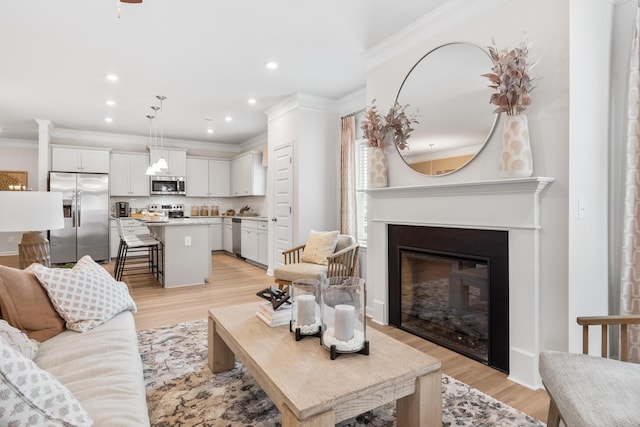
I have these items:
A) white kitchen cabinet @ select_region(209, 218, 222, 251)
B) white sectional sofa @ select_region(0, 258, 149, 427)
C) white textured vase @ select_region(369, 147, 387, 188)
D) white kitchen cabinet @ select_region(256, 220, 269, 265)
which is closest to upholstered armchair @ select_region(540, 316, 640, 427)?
white sectional sofa @ select_region(0, 258, 149, 427)

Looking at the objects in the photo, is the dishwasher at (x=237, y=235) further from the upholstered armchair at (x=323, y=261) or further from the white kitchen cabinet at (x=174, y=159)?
the upholstered armchair at (x=323, y=261)

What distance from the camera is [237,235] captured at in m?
7.55

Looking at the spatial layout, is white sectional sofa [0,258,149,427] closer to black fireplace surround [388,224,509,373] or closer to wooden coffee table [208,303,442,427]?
wooden coffee table [208,303,442,427]

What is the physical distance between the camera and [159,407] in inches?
76.2

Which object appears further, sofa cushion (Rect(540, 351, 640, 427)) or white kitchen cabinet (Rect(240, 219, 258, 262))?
white kitchen cabinet (Rect(240, 219, 258, 262))

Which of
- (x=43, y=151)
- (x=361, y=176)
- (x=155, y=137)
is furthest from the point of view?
(x=155, y=137)

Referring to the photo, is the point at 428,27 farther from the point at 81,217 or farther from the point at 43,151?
the point at 81,217

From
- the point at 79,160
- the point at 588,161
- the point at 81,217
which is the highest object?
the point at 79,160

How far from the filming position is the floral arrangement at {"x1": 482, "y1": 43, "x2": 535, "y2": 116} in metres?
2.17

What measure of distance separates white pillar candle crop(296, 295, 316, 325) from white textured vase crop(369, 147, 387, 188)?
1.77 metres

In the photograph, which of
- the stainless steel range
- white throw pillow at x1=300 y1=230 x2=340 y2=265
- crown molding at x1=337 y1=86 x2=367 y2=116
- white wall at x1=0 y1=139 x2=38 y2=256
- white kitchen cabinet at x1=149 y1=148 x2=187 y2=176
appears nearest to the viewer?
white throw pillow at x1=300 y1=230 x2=340 y2=265

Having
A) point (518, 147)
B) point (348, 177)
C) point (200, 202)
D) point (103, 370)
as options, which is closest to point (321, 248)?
point (348, 177)

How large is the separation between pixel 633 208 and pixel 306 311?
2.22 meters

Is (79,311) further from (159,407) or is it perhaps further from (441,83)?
(441,83)
